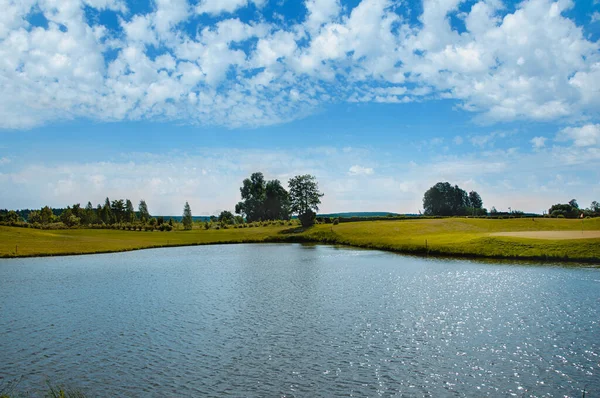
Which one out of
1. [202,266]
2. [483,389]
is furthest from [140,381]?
[202,266]

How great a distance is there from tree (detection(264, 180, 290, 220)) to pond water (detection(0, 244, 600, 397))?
13666cm

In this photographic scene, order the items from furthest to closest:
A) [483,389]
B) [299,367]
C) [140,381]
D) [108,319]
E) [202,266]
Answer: [202,266], [108,319], [299,367], [140,381], [483,389]

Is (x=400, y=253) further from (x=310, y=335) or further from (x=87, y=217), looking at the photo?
(x=87, y=217)

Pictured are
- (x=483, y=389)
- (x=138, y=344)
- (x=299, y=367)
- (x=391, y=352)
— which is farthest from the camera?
(x=138, y=344)

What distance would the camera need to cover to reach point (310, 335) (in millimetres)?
21969

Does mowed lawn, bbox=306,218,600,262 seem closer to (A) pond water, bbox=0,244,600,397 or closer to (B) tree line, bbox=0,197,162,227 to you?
(A) pond water, bbox=0,244,600,397

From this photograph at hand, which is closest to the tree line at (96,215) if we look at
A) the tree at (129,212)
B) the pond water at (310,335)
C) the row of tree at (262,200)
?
the tree at (129,212)

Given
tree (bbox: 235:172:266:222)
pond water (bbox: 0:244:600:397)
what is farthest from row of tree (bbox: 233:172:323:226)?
pond water (bbox: 0:244:600:397)

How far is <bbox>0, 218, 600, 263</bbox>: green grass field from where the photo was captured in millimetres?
52094

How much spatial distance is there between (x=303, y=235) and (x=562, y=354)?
275 feet

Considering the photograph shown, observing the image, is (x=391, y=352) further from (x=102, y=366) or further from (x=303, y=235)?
(x=303, y=235)

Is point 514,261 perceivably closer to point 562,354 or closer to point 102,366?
point 562,354

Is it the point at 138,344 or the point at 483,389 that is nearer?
the point at 483,389

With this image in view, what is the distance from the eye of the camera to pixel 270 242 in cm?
9894
